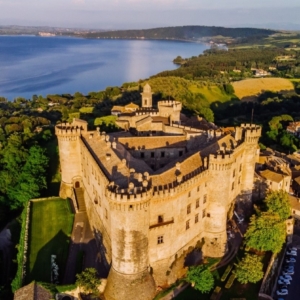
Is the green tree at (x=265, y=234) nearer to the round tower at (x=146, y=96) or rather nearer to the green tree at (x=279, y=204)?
the green tree at (x=279, y=204)

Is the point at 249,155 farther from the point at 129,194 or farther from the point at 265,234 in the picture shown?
the point at 129,194

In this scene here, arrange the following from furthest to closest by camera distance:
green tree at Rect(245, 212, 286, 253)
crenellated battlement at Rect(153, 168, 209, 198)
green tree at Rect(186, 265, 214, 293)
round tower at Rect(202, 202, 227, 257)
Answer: green tree at Rect(245, 212, 286, 253) → round tower at Rect(202, 202, 227, 257) → green tree at Rect(186, 265, 214, 293) → crenellated battlement at Rect(153, 168, 209, 198)

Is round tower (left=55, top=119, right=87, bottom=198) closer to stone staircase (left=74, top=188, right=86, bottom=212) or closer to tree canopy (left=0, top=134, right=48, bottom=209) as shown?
stone staircase (left=74, top=188, right=86, bottom=212)

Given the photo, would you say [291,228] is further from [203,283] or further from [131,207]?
[131,207]

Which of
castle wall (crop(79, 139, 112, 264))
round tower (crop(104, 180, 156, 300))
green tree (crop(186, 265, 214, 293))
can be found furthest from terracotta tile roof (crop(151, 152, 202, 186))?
green tree (crop(186, 265, 214, 293))

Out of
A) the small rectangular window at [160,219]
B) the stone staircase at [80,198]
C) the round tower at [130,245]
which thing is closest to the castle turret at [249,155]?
the small rectangular window at [160,219]

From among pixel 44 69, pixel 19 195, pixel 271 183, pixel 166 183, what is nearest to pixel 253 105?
pixel 271 183

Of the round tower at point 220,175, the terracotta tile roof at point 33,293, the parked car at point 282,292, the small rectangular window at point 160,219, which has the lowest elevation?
the parked car at point 282,292
